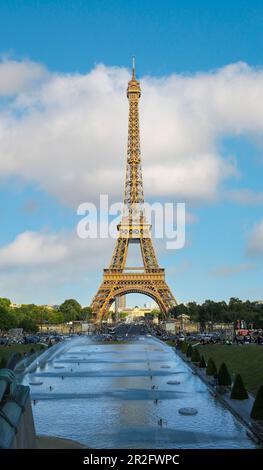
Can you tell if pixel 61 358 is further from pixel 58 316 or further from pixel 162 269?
pixel 58 316

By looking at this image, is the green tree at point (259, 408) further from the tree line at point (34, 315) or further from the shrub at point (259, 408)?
the tree line at point (34, 315)

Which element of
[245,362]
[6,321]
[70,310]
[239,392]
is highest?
[70,310]

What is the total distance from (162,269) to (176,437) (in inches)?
4129

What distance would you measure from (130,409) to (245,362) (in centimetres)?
1839

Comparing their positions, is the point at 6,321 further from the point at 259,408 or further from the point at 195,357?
the point at 259,408

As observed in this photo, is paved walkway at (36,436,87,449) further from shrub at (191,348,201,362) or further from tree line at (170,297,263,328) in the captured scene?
tree line at (170,297,263,328)

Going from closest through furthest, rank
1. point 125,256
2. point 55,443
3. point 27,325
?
point 55,443 < point 27,325 < point 125,256

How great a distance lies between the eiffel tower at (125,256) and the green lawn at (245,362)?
6403 cm

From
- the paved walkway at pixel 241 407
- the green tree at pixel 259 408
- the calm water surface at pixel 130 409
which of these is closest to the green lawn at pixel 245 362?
the paved walkway at pixel 241 407

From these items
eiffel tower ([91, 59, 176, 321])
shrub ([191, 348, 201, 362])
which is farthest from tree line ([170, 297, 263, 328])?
shrub ([191, 348, 201, 362])

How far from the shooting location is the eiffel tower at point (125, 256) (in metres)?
125

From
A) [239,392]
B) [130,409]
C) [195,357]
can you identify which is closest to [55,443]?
[130,409]

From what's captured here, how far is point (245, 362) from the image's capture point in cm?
4294

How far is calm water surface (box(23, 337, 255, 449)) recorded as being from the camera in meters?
20.5
